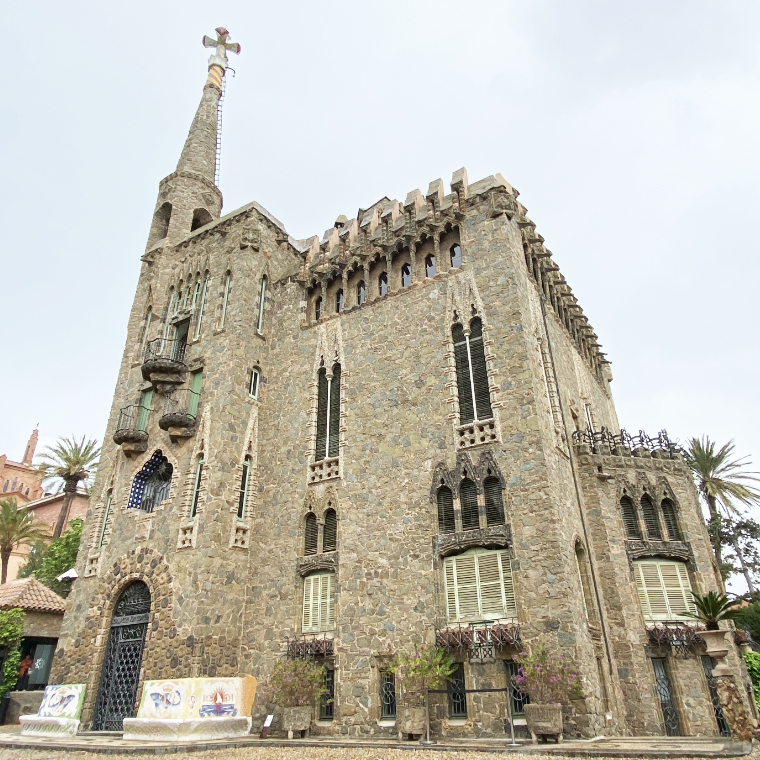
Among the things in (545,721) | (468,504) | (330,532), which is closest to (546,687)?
(545,721)

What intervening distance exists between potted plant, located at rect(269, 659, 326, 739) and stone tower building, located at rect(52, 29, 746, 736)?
60 cm

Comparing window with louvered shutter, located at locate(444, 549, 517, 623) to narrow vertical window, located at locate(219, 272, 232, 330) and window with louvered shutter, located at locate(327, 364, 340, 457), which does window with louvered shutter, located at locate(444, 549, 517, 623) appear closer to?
window with louvered shutter, located at locate(327, 364, 340, 457)

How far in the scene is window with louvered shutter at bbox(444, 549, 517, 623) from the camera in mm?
16984

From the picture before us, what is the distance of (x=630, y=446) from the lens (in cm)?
2194

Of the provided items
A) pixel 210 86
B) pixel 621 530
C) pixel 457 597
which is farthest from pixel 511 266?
pixel 210 86

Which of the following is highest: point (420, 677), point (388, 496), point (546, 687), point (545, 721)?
point (388, 496)

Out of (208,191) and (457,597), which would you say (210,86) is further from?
(457,597)

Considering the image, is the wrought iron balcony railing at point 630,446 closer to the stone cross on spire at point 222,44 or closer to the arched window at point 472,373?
the arched window at point 472,373

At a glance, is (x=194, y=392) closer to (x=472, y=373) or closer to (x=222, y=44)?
(x=472, y=373)

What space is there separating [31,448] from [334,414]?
75.7m

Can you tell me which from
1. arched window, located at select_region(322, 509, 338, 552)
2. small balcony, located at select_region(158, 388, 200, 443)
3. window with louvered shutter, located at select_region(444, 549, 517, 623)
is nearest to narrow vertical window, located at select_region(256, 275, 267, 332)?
small balcony, located at select_region(158, 388, 200, 443)

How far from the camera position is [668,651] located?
18.4 m

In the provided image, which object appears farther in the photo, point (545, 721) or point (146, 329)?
point (146, 329)

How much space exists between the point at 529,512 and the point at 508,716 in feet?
17.2
